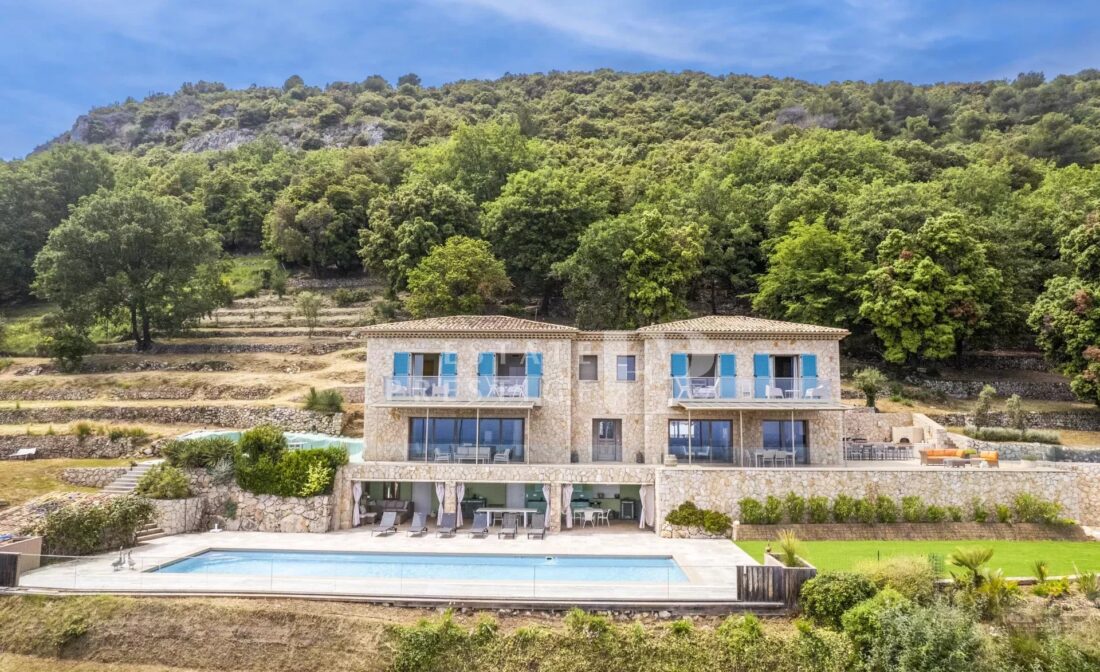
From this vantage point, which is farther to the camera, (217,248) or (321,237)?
(321,237)

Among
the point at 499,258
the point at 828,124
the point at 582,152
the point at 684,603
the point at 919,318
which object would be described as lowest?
the point at 684,603

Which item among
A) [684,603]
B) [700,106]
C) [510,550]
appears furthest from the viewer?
[700,106]

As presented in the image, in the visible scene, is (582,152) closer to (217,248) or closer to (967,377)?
(217,248)

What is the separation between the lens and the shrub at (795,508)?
20.9 m

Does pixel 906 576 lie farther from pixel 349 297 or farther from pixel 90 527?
pixel 349 297

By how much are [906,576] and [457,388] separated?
14248mm

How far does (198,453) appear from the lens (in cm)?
2239

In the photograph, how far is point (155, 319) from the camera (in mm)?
42531

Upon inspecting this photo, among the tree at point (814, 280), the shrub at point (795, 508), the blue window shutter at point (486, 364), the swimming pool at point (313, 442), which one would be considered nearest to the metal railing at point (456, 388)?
the blue window shutter at point (486, 364)

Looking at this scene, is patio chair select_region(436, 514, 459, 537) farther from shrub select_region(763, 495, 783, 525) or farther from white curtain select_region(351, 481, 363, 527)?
shrub select_region(763, 495, 783, 525)

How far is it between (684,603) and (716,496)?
7.59 metres

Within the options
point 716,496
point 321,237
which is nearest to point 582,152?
point 321,237

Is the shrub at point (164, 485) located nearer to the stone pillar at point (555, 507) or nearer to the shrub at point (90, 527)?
the shrub at point (90, 527)

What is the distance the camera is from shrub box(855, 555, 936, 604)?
14492mm
